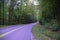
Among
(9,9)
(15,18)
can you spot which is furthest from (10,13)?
(15,18)

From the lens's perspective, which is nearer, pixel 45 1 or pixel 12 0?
pixel 45 1

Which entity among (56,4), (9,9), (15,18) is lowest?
(15,18)

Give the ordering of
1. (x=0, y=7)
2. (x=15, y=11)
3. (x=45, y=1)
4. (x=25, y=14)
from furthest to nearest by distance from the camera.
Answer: (x=25, y=14)
(x=15, y=11)
(x=0, y=7)
(x=45, y=1)

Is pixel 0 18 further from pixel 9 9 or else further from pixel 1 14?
pixel 9 9

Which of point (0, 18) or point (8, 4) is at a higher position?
point (8, 4)

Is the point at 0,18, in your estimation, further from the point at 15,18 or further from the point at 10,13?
the point at 15,18

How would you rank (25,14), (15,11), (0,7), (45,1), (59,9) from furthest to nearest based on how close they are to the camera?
(25,14) < (15,11) < (0,7) < (45,1) < (59,9)

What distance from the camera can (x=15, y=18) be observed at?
192 ft

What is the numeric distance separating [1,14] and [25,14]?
23213 mm

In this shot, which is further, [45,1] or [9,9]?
[9,9]

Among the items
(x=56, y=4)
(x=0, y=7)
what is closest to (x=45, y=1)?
(x=56, y=4)

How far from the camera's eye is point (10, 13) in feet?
171

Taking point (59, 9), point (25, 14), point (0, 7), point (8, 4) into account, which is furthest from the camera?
point (25, 14)

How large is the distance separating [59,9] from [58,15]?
1082mm
